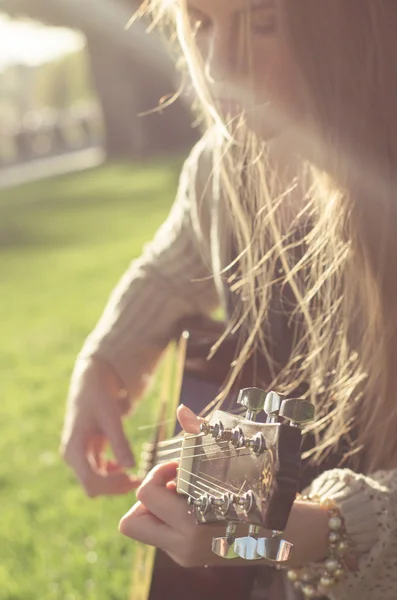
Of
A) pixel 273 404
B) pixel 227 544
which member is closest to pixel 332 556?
pixel 227 544

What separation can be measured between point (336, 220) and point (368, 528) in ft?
1.66

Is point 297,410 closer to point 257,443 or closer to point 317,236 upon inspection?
point 257,443

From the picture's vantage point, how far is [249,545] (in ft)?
3.62

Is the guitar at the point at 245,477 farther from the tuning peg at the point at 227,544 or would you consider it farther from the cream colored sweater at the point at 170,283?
the cream colored sweater at the point at 170,283

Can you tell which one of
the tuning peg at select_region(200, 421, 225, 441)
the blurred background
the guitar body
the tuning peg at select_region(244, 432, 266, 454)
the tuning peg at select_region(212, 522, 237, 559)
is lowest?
the blurred background

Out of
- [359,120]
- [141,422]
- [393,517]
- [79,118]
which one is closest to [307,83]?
[359,120]

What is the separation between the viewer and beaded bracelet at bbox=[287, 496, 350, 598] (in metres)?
1.47

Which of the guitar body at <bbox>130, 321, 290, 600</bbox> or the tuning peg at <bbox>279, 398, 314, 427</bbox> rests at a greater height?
the tuning peg at <bbox>279, 398, 314, 427</bbox>

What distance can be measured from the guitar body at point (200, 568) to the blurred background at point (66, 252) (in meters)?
0.55

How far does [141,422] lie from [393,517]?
2835mm

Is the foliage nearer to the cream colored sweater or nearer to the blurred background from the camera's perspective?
the blurred background

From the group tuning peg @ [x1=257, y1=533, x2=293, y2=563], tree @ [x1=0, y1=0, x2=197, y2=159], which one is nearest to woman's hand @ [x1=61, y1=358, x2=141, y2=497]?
tuning peg @ [x1=257, y1=533, x2=293, y2=563]

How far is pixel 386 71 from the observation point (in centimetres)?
138

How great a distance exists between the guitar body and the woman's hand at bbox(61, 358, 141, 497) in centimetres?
7
